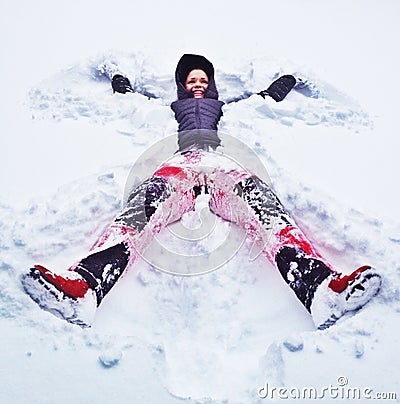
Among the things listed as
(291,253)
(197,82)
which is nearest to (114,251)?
(291,253)

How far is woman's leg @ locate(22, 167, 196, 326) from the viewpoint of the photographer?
886 mm

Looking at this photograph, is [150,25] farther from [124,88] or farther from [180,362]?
[180,362]

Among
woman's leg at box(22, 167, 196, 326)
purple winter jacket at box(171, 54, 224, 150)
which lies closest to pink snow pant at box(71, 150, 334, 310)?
woman's leg at box(22, 167, 196, 326)

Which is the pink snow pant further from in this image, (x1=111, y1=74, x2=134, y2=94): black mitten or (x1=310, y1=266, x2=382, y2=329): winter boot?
(x1=111, y1=74, x2=134, y2=94): black mitten

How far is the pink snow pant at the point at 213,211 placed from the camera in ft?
3.18

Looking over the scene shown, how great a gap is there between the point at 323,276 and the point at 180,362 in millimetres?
302

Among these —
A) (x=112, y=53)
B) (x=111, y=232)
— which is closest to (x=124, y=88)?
(x=112, y=53)

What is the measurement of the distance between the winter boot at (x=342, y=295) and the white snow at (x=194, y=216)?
0.03 m

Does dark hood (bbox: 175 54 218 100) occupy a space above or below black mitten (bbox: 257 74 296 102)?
below

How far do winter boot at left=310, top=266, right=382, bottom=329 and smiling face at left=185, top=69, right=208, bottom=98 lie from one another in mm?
1021

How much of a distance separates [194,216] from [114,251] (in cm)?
27

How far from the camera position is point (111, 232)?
1.06 metres

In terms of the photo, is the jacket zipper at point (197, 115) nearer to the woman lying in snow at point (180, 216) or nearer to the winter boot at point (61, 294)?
the woman lying in snow at point (180, 216)

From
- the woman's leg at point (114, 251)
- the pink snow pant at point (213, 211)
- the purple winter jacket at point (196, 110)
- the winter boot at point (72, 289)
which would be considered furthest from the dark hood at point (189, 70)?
the winter boot at point (72, 289)
